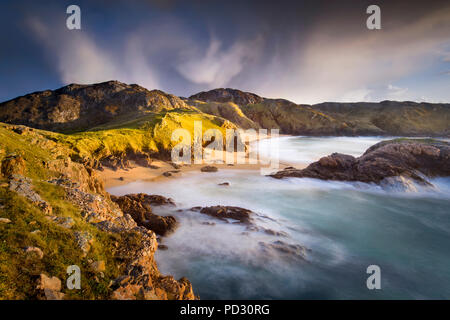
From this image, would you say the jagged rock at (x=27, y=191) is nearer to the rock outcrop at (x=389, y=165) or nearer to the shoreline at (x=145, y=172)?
the shoreline at (x=145, y=172)

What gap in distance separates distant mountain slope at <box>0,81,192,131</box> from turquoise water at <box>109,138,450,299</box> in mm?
54582

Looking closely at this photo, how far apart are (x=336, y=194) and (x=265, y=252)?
11649mm

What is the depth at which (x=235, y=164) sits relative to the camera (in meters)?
28.1

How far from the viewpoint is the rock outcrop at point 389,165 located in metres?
19.2

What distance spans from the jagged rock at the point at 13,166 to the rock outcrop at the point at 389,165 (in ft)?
64.7

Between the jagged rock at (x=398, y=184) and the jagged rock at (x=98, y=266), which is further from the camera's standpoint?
the jagged rock at (x=398, y=184)

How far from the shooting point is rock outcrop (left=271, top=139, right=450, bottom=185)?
1920 cm

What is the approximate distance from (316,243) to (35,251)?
11599mm

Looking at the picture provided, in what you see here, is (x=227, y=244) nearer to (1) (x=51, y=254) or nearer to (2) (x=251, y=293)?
(2) (x=251, y=293)

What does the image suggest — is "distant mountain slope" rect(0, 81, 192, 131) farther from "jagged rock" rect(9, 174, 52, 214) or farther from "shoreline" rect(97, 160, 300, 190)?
"jagged rock" rect(9, 174, 52, 214)

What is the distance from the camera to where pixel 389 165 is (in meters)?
19.5

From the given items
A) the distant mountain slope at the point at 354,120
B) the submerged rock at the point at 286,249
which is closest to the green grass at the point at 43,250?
the submerged rock at the point at 286,249

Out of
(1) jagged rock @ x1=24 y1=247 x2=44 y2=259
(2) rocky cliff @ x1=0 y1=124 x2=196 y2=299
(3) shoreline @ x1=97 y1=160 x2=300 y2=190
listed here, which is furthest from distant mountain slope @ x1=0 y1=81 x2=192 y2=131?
(1) jagged rock @ x1=24 y1=247 x2=44 y2=259
